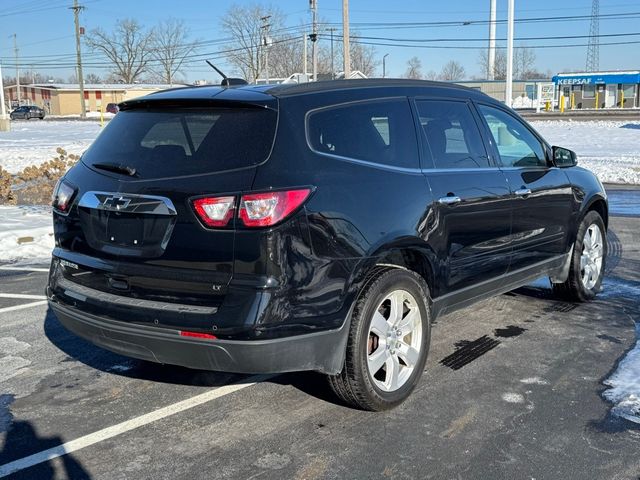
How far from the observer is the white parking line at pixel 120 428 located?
332 centimetres

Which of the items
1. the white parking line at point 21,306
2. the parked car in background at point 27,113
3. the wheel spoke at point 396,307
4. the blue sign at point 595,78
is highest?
the blue sign at point 595,78

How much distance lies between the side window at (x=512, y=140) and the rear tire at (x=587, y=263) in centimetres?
92

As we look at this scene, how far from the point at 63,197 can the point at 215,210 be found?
1.23 metres

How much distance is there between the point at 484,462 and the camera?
329 centimetres

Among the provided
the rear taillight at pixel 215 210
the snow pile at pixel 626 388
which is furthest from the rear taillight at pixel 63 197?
the snow pile at pixel 626 388

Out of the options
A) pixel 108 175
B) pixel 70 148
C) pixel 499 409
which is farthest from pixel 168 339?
pixel 70 148

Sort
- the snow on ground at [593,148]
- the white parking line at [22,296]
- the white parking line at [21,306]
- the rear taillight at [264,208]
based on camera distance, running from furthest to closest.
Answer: the snow on ground at [593,148] < the white parking line at [22,296] < the white parking line at [21,306] < the rear taillight at [264,208]

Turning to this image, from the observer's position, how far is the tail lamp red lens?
3.21 m

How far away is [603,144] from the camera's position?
85.6 ft

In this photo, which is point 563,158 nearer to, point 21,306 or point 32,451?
point 32,451

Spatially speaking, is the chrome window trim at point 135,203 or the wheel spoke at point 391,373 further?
the wheel spoke at point 391,373

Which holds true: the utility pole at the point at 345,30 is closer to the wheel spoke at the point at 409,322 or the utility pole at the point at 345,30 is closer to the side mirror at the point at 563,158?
the side mirror at the point at 563,158

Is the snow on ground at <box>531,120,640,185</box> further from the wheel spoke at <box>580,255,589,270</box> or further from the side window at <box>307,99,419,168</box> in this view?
the side window at <box>307,99,419,168</box>

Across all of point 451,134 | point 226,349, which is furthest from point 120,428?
point 451,134
